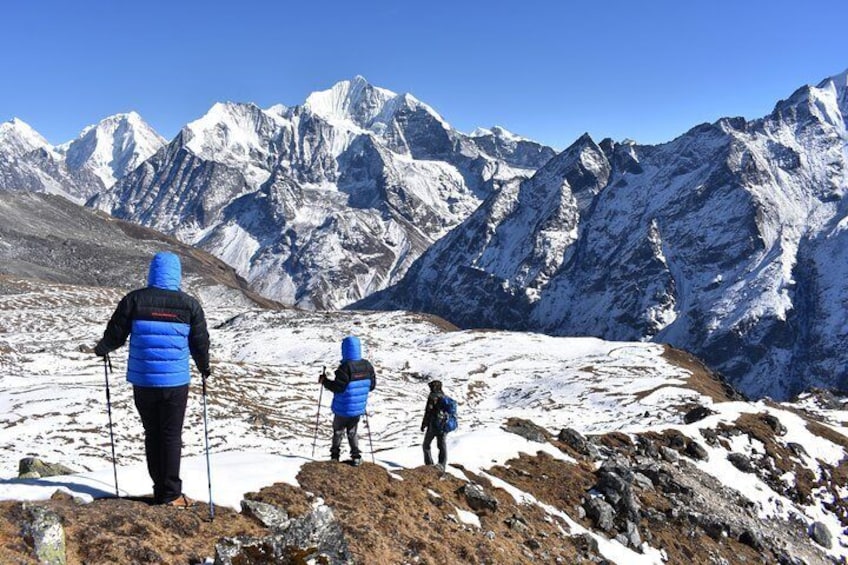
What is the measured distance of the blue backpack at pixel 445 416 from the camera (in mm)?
17750

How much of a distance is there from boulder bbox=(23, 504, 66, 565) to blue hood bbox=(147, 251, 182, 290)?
3.85 metres

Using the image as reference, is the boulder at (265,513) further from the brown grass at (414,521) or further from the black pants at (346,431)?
the black pants at (346,431)

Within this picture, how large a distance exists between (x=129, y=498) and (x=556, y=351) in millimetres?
96287

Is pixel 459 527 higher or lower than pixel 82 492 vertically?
lower

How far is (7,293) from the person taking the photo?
433 feet

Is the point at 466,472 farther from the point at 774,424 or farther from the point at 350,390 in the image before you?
the point at 774,424

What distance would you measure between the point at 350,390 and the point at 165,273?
6489 mm

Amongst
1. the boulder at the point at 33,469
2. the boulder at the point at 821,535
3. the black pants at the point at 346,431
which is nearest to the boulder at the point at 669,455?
the boulder at the point at 821,535

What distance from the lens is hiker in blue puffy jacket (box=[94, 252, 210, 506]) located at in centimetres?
992

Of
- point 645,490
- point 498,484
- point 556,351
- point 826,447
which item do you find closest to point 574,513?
point 498,484

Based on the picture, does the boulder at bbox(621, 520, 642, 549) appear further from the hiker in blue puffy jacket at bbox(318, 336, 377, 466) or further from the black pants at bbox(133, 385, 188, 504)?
the black pants at bbox(133, 385, 188, 504)

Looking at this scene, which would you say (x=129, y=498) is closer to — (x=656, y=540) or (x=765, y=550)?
(x=656, y=540)

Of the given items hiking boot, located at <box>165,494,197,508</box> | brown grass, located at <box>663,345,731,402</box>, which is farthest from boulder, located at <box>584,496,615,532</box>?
brown grass, located at <box>663,345,731,402</box>

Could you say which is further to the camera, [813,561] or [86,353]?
[86,353]
